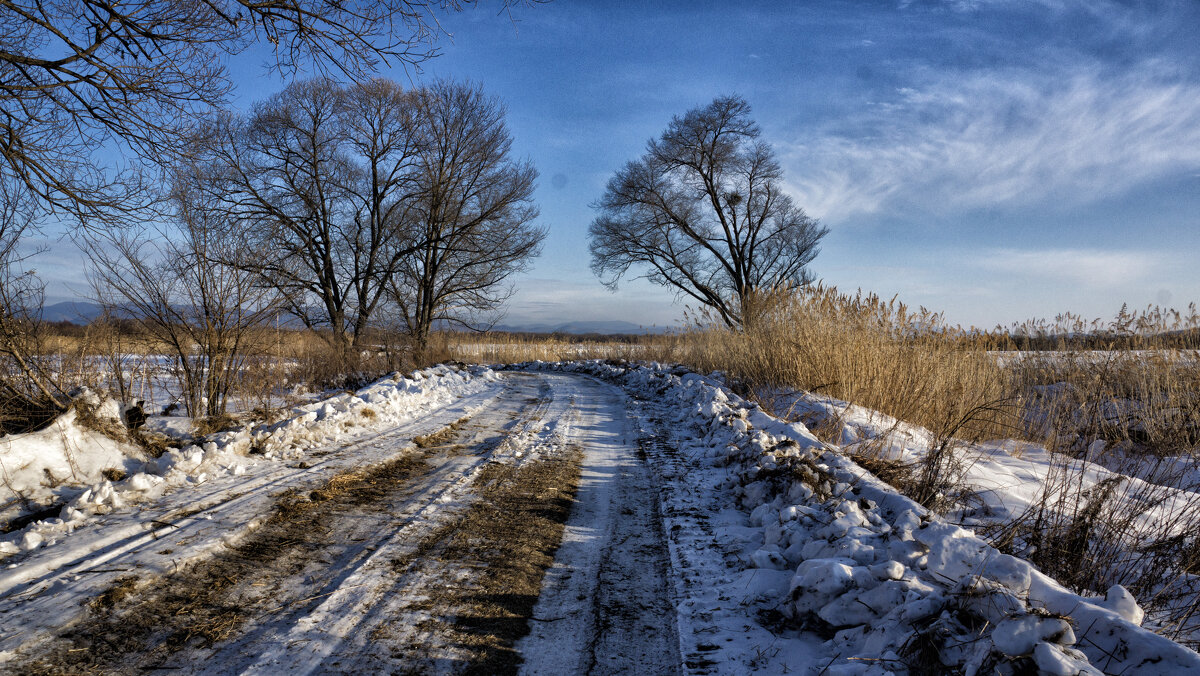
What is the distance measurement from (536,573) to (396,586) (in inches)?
30.3

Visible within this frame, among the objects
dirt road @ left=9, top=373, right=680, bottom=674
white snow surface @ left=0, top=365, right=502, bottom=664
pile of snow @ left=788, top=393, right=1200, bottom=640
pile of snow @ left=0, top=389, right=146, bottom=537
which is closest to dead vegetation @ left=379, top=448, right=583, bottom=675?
dirt road @ left=9, top=373, right=680, bottom=674

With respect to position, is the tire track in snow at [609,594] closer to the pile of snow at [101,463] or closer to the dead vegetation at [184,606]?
the dead vegetation at [184,606]

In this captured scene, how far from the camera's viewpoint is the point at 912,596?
2271 millimetres

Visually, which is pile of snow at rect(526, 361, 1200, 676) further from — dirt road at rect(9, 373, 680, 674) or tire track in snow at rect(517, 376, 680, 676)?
dirt road at rect(9, 373, 680, 674)

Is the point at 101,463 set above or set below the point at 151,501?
above

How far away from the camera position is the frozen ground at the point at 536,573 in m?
2.16

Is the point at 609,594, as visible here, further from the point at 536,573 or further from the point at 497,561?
the point at 497,561

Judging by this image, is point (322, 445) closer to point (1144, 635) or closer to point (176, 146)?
point (176, 146)

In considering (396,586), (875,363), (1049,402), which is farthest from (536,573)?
(1049,402)

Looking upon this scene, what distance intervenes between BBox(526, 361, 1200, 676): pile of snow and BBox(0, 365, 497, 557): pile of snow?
4.39 metres

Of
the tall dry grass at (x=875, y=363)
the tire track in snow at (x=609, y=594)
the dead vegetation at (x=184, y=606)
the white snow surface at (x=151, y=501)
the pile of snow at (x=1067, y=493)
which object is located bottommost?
the tire track in snow at (x=609, y=594)

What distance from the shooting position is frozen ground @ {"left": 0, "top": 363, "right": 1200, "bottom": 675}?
85.0 inches

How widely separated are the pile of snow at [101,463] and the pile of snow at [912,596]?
4393mm

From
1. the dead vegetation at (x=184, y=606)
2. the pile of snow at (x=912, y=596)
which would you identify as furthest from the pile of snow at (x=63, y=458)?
the pile of snow at (x=912, y=596)
